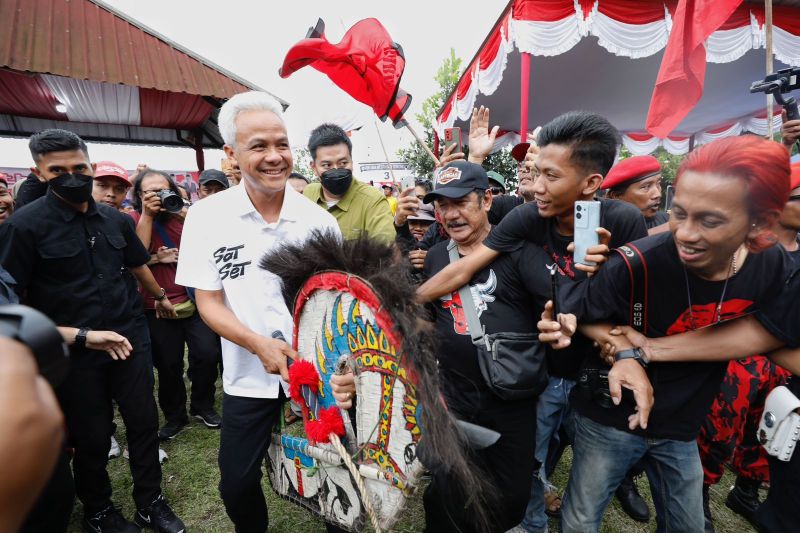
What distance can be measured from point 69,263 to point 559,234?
270cm

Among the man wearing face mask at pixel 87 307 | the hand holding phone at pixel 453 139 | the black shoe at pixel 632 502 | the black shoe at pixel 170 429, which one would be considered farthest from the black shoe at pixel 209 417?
the black shoe at pixel 632 502

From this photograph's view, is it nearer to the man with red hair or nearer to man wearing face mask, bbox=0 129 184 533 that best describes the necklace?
the man with red hair

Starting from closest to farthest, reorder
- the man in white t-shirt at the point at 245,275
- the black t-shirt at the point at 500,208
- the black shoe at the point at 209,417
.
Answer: the man in white t-shirt at the point at 245,275, the black t-shirt at the point at 500,208, the black shoe at the point at 209,417

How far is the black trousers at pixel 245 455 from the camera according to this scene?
174 centimetres

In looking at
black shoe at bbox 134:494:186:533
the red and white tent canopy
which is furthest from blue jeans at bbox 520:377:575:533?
the red and white tent canopy

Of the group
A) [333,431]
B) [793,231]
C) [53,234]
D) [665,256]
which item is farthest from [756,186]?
[53,234]

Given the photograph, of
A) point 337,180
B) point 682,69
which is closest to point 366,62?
point 337,180

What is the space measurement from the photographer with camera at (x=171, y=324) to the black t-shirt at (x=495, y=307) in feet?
8.74

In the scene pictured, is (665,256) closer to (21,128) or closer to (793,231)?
(793,231)

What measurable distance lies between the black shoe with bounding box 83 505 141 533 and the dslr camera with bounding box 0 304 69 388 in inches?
104

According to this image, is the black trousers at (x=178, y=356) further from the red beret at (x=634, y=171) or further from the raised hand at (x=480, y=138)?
the red beret at (x=634, y=171)

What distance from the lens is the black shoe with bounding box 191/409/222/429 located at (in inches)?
145

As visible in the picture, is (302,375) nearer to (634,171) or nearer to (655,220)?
(634,171)

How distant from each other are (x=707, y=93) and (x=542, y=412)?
438 inches
